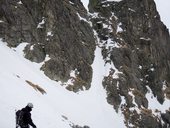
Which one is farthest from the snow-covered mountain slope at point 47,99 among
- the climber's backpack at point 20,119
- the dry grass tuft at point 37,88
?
the climber's backpack at point 20,119

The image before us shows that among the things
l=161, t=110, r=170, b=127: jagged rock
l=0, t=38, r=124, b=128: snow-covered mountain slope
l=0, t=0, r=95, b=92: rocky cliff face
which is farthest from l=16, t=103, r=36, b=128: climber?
l=161, t=110, r=170, b=127: jagged rock

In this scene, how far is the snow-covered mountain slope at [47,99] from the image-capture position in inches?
1093

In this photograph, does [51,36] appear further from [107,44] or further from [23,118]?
[23,118]

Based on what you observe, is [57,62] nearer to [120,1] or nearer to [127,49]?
[127,49]

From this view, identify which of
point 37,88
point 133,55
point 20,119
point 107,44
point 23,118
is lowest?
point 20,119

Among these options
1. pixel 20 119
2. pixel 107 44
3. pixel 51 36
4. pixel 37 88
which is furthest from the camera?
pixel 107 44

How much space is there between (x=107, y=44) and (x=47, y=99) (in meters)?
30.3

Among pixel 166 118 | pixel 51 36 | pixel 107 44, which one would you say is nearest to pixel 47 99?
pixel 51 36

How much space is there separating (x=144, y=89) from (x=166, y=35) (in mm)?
27487

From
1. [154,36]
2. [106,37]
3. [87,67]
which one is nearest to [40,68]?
[87,67]

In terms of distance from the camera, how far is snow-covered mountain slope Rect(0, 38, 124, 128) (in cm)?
2775

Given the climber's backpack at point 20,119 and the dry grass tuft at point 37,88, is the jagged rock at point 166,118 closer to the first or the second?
the dry grass tuft at point 37,88

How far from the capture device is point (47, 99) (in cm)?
3928

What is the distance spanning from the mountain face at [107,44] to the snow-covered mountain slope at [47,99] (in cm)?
148
